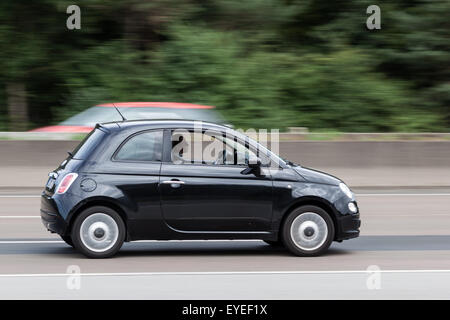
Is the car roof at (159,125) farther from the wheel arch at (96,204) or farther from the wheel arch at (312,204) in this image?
the wheel arch at (312,204)

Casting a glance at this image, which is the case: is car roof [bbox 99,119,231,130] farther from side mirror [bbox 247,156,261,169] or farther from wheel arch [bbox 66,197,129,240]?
wheel arch [bbox 66,197,129,240]

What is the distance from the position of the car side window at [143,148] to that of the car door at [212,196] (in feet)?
0.48

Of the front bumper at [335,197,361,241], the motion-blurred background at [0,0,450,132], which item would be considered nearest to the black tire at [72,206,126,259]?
the front bumper at [335,197,361,241]

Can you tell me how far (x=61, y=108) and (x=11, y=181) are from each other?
30.1 ft

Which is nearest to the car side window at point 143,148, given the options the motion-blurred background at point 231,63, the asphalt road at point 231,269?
the asphalt road at point 231,269

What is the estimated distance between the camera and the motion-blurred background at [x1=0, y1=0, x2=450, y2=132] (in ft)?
82.2

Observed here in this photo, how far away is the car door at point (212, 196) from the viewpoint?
358 inches

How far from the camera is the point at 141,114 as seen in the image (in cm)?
1688

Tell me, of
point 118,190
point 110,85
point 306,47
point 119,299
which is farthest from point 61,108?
point 119,299

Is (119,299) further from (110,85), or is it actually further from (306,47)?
(306,47)

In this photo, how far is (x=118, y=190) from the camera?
9.01 m

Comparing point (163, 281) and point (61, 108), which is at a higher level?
point (61, 108)

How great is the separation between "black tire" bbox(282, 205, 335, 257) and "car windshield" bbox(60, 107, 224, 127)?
772 centimetres

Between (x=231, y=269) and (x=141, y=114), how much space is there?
Answer: 28.7 ft
